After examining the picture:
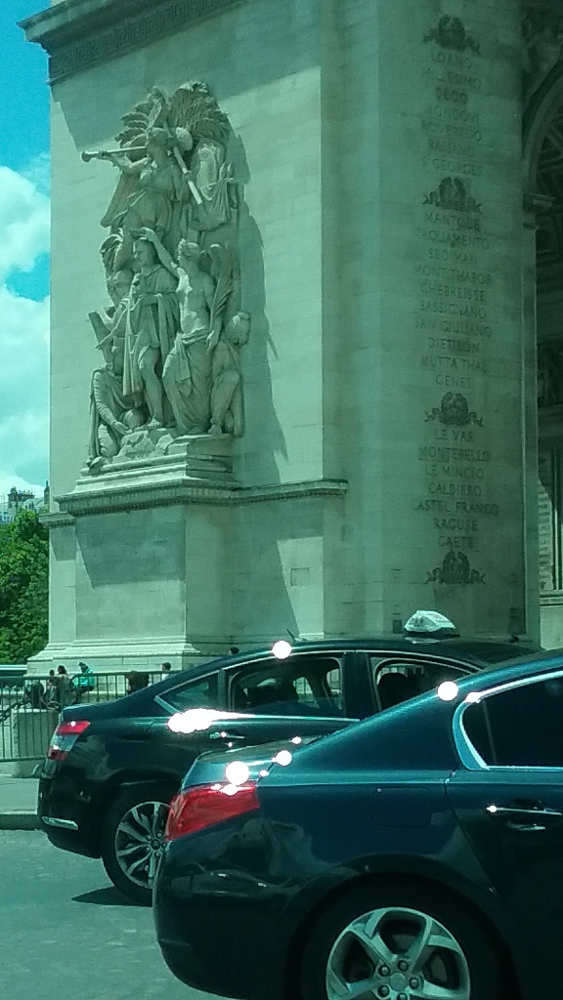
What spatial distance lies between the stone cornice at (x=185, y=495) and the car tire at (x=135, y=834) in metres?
12.9

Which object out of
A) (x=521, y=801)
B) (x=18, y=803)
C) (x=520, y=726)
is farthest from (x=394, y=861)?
(x=18, y=803)

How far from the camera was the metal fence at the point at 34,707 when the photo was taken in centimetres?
2292

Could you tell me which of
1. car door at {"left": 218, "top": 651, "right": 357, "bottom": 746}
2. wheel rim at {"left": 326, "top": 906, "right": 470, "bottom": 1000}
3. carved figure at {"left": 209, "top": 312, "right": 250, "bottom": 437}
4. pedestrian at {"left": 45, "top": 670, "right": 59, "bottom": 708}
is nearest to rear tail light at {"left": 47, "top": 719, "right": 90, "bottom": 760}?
car door at {"left": 218, "top": 651, "right": 357, "bottom": 746}

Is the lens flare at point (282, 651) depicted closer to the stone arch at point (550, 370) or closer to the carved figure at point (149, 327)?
the carved figure at point (149, 327)

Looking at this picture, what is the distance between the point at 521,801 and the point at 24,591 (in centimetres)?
9495

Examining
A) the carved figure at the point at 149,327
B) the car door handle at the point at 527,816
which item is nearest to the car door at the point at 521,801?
the car door handle at the point at 527,816

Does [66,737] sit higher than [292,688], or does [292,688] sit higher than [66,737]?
[292,688]

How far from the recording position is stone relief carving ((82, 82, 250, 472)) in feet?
88.3

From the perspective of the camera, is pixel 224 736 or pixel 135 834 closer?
pixel 224 736

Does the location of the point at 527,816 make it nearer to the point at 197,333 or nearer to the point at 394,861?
the point at 394,861

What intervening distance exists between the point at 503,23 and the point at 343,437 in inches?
255

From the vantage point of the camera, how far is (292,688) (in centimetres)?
1250

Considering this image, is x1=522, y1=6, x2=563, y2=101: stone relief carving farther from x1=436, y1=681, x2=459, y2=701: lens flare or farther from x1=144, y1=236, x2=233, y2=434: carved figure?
x1=436, y1=681, x2=459, y2=701: lens flare

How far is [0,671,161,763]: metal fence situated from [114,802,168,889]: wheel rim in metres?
9.61
